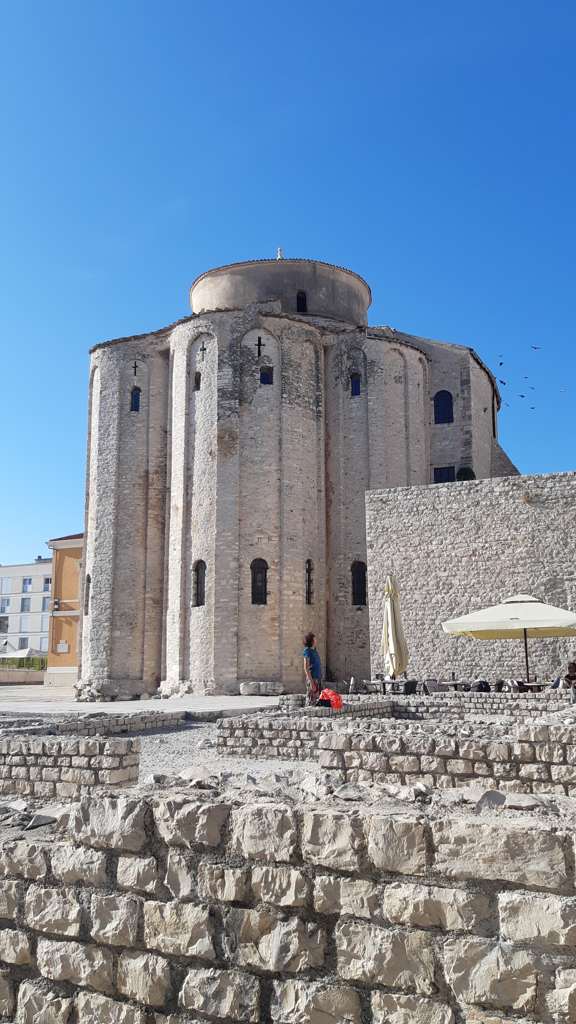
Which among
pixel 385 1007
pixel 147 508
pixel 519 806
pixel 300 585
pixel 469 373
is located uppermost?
pixel 469 373

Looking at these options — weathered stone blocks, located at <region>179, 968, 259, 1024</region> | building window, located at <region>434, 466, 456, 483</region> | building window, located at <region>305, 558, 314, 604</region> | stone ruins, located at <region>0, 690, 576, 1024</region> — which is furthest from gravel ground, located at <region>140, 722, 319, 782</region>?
building window, located at <region>434, 466, 456, 483</region>

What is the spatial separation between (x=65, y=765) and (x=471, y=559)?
1409cm

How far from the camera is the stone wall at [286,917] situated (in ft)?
7.27

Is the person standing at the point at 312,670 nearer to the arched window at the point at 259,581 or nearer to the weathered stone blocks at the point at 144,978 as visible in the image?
the weathered stone blocks at the point at 144,978

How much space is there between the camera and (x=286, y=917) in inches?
98.9

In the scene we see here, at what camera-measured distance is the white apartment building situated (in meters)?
62.8

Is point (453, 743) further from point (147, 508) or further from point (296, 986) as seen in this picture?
point (147, 508)

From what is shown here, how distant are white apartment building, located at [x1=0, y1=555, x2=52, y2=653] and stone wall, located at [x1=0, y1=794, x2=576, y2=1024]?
62.4 metres

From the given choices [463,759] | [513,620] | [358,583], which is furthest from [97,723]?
[358,583]

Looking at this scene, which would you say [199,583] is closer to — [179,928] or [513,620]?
[513,620]

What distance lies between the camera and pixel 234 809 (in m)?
2.65

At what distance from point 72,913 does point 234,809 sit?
0.73 metres

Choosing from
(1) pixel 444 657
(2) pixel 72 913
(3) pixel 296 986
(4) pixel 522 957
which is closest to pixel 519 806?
(4) pixel 522 957

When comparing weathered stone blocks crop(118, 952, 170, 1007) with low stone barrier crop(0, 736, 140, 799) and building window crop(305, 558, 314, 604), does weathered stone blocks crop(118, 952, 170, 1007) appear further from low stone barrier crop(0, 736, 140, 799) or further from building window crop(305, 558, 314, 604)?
building window crop(305, 558, 314, 604)
